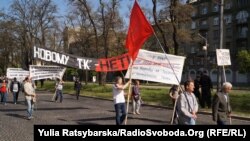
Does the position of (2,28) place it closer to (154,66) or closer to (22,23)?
(22,23)

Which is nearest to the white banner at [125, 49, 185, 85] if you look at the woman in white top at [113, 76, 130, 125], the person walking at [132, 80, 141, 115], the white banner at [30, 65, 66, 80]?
the woman in white top at [113, 76, 130, 125]

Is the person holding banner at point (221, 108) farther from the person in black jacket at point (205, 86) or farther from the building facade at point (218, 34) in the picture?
the building facade at point (218, 34)

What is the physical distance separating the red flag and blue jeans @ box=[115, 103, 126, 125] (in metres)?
1.92

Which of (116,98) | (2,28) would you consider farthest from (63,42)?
(116,98)

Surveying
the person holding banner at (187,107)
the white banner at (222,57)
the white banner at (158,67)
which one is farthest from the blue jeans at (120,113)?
the white banner at (222,57)

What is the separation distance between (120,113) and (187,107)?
404 centimetres

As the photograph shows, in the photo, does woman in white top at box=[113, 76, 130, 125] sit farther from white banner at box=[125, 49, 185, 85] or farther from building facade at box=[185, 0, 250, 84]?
building facade at box=[185, 0, 250, 84]

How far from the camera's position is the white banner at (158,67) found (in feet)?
49.0

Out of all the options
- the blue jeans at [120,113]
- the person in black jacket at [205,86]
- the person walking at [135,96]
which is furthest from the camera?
the person in black jacket at [205,86]

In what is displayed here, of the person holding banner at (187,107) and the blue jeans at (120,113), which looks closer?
the person holding banner at (187,107)

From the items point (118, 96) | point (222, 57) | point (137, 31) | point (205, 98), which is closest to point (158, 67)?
point (137, 31)

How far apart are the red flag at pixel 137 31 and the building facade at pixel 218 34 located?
187 feet

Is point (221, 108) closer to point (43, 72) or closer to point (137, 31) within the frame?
point (137, 31)

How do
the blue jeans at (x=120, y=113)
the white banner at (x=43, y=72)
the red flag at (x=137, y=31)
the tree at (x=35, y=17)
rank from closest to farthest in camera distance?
the blue jeans at (x=120, y=113)
the red flag at (x=137, y=31)
the white banner at (x=43, y=72)
the tree at (x=35, y=17)
